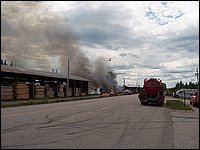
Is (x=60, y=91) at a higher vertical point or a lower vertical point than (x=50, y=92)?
higher

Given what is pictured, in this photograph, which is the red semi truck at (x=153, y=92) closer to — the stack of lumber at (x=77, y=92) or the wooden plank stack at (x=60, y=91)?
the wooden plank stack at (x=60, y=91)

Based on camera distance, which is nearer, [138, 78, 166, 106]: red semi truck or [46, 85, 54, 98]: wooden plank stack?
[138, 78, 166, 106]: red semi truck

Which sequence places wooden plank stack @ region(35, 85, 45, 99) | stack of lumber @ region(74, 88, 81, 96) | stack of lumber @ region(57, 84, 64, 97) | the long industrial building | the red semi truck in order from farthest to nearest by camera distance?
stack of lumber @ region(74, 88, 81, 96) < stack of lumber @ region(57, 84, 64, 97) < wooden plank stack @ region(35, 85, 45, 99) < the long industrial building < the red semi truck

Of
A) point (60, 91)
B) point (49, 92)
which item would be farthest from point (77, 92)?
point (49, 92)

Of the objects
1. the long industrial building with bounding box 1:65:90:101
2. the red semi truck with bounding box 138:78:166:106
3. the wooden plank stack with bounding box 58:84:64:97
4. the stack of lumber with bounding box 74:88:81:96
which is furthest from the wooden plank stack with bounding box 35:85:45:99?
the red semi truck with bounding box 138:78:166:106

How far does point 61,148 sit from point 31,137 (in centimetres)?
178

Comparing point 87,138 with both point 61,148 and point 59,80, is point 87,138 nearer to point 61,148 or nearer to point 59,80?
point 61,148

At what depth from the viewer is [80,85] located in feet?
244

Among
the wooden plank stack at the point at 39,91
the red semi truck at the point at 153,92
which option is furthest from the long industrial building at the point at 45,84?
the red semi truck at the point at 153,92

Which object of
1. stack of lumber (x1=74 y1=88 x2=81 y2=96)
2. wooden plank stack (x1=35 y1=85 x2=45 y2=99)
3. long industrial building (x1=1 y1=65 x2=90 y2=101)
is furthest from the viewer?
stack of lumber (x1=74 y1=88 x2=81 y2=96)

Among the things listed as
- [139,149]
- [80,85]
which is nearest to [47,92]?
[80,85]

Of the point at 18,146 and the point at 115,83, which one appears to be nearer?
the point at 18,146

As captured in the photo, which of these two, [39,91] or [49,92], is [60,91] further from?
[39,91]

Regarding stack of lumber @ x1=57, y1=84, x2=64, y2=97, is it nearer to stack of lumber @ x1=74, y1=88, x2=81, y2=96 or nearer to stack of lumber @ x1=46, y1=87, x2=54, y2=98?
stack of lumber @ x1=46, y1=87, x2=54, y2=98
